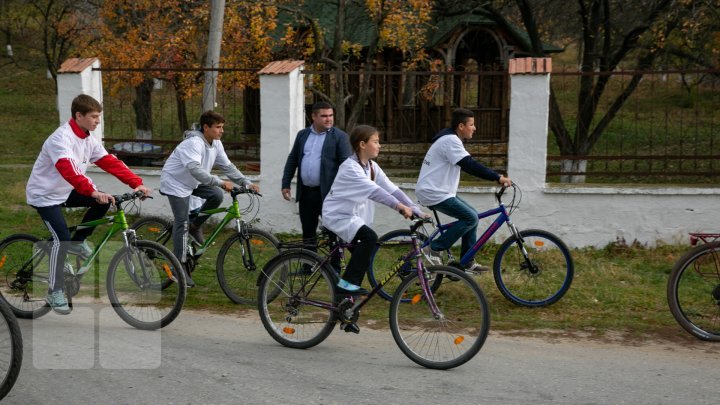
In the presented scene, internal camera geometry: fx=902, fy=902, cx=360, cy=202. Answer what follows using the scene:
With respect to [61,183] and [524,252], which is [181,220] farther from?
[524,252]

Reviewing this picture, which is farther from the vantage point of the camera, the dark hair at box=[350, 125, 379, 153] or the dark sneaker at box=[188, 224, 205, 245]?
the dark sneaker at box=[188, 224, 205, 245]

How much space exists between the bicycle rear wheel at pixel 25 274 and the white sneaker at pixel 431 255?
3053 mm

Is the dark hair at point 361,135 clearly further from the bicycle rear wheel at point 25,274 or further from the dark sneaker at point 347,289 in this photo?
the bicycle rear wheel at point 25,274

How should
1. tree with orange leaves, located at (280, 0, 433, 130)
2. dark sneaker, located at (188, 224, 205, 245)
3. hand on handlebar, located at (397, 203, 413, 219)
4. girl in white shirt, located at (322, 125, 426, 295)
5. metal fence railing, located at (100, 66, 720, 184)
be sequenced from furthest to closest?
tree with orange leaves, located at (280, 0, 433, 130)
metal fence railing, located at (100, 66, 720, 184)
dark sneaker, located at (188, 224, 205, 245)
girl in white shirt, located at (322, 125, 426, 295)
hand on handlebar, located at (397, 203, 413, 219)

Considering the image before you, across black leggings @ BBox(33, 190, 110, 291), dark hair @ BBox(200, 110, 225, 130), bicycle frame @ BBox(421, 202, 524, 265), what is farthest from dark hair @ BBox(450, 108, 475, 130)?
black leggings @ BBox(33, 190, 110, 291)

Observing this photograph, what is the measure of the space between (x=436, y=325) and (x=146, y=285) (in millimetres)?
2427

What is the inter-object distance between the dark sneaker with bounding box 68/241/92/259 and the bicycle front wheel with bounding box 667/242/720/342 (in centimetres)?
458

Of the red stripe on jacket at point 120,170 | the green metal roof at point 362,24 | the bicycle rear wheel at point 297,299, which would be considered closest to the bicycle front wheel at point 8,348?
the bicycle rear wheel at point 297,299

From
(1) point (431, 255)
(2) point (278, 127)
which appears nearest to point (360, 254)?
(1) point (431, 255)

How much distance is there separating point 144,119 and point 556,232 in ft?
25.4

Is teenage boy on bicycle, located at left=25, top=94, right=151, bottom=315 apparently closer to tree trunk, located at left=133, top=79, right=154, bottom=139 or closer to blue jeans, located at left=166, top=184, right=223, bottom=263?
blue jeans, located at left=166, top=184, right=223, bottom=263

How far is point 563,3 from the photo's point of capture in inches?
782

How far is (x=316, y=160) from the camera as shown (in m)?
8.20

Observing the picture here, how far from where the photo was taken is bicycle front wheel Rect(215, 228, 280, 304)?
786cm
